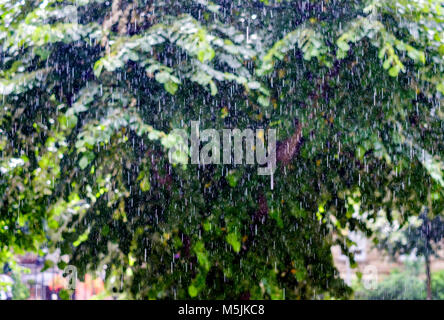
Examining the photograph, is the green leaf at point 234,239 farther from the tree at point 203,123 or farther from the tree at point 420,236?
the tree at point 420,236

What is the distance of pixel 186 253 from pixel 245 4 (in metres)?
1.90

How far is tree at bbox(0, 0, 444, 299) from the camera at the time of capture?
3.17 metres

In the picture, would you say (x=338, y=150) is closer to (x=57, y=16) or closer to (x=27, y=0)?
(x=57, y=16)

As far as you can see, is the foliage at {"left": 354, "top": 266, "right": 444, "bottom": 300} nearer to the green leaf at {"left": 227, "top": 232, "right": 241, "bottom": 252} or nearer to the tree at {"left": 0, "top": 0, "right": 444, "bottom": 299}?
the tree at {"left": 0, "top": 0, "right": 444, "bottom": 299}

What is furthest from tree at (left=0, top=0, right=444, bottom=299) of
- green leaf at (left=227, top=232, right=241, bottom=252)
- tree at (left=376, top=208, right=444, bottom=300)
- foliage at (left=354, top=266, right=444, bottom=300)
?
foliage at (left=354, top=266, right=444, bottom=300)

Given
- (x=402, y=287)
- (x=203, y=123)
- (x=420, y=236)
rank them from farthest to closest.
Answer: (x=402, y=287), (x=420, y=236), (x=203, y=123)

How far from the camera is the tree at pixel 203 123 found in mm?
3166

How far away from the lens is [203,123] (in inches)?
135

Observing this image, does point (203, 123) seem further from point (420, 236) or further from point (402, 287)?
point (402, 287)

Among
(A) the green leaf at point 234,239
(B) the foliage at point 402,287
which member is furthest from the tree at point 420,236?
(A) the green leaf at point 234,239

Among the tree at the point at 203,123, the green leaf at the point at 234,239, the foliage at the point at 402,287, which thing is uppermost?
the tree at the point at 203,123

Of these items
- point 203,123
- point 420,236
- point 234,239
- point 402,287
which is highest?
point 203,123

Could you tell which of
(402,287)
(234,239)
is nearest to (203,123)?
(234,239)

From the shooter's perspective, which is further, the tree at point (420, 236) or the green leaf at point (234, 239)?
the tree at point (420, 236)
